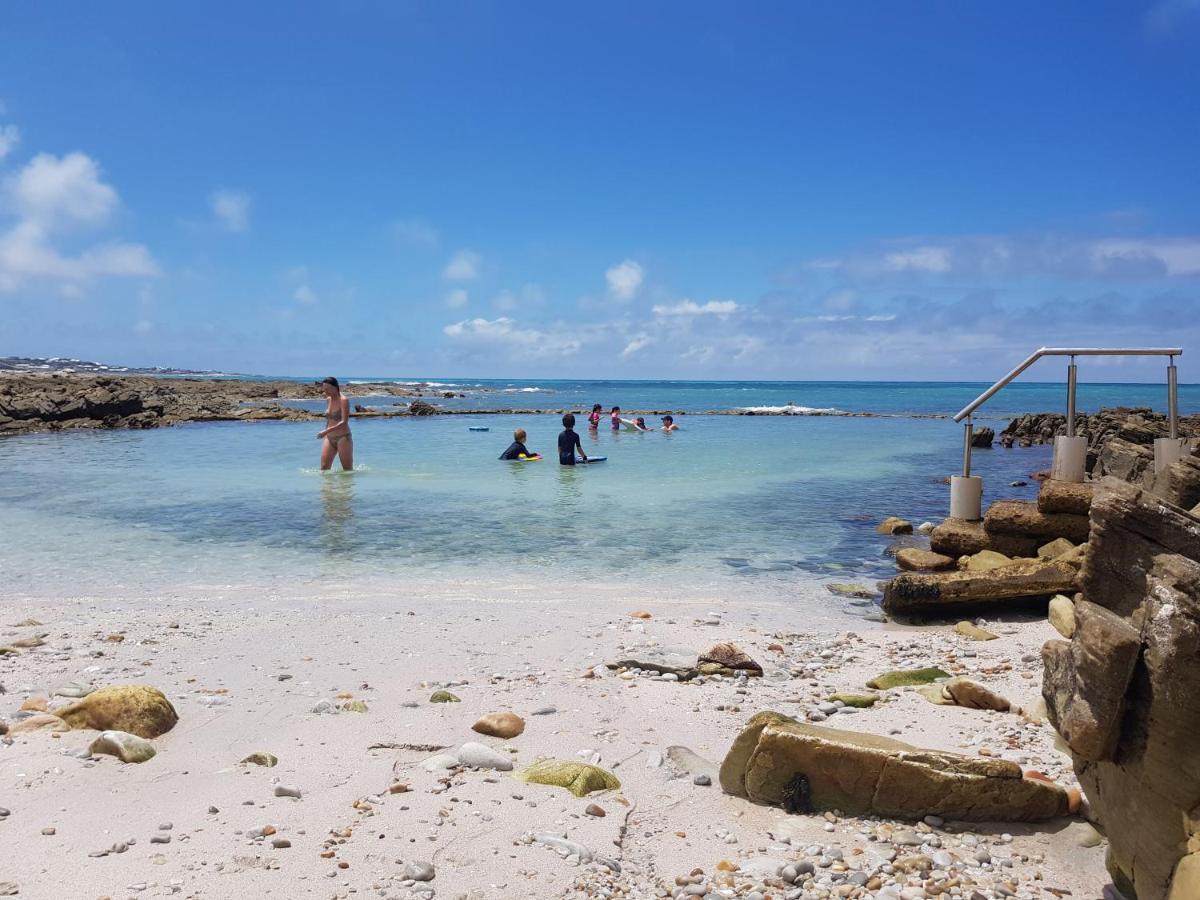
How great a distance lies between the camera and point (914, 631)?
25.9 feet

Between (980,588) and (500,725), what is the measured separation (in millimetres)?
5363

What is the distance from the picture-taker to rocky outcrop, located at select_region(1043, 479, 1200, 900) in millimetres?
2650

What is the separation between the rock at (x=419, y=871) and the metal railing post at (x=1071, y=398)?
978cm

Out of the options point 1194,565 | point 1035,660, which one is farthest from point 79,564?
point 1194,565

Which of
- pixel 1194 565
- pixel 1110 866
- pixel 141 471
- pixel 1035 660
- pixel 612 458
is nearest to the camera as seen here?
pixel 1194 565

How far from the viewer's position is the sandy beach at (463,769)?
3367mm

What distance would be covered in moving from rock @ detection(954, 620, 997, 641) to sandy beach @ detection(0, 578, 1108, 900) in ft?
0.33

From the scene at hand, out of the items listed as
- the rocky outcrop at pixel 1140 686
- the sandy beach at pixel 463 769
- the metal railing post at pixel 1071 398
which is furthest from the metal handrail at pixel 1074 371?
the rocky outcrop at pixel 1140 686

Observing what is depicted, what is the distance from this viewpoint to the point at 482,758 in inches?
175

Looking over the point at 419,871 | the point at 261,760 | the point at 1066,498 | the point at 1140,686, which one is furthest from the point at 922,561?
the point at 419,871

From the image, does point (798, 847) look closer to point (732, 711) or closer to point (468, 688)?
point (732, 711)

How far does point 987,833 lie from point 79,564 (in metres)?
10.5

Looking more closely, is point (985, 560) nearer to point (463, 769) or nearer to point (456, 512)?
point (463, 769)

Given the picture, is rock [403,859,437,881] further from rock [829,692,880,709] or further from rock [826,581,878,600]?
rock [826,581,878,600]
